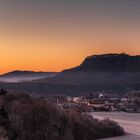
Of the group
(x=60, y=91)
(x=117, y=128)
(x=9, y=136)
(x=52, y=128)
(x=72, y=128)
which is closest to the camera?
(x=9, y=136)

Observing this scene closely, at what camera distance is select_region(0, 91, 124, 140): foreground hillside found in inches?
1428

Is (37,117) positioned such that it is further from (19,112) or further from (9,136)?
(9,136)

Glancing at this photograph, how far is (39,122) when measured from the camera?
37.5m

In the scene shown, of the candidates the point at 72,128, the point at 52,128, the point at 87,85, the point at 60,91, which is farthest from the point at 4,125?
the point at 87,85

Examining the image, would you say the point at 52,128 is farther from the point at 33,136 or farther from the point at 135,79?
the point at 135,79

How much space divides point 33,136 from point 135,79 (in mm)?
106748

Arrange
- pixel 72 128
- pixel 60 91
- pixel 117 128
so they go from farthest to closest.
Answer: pixel 60 91
pixel 117 128
pixel 72 128

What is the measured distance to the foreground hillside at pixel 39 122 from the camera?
36281 mm

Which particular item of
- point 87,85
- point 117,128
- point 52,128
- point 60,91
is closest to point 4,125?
point 52,128

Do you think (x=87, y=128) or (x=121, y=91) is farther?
(x=121, y=91)

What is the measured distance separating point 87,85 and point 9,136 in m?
102

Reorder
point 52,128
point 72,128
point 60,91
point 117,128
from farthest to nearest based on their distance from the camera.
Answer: point 60,91, point 117,128, point 72,128, point 52,128

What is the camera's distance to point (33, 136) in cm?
3625

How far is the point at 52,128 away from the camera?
123ft
